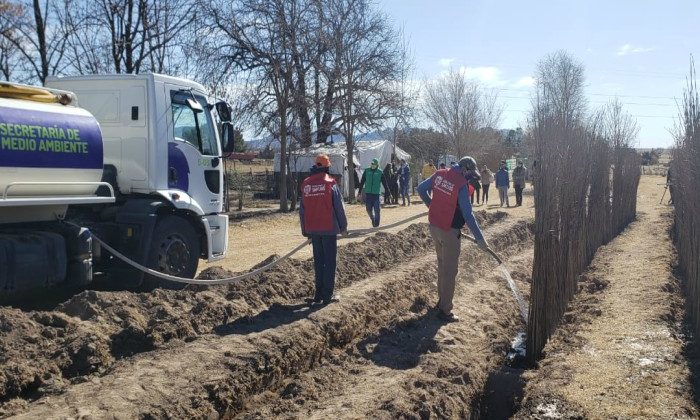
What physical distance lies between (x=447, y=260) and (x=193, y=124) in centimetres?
369

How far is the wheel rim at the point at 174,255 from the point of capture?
782 centimetres

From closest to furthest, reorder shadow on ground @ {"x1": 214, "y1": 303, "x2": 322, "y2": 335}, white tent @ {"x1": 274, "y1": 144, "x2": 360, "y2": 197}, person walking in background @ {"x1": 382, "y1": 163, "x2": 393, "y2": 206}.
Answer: shadow on ground @ {"x1": 214, "y1": 303, "x2": 322, "y2": 335} → person walking in background @ {"x1": 382, "y1": 163, "x2": 393, "y2": 206} → white tent @ {"x1": 274, "y1": 144, "x2": 360, "y2": 197}

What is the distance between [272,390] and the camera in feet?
Result: 17.7

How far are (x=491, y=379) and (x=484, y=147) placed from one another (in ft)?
143

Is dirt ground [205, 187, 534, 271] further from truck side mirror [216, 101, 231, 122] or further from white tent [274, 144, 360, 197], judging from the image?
white tent [274, 144, 360, 197]

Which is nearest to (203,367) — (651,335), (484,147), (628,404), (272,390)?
(272,390)

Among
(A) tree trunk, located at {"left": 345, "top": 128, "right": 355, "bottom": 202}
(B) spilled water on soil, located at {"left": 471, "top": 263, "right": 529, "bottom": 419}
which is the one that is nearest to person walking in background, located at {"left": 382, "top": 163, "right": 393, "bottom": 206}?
(A) tree trunk, located at {"left": 345, "top": 128, "right": 355, "bottom": 202}

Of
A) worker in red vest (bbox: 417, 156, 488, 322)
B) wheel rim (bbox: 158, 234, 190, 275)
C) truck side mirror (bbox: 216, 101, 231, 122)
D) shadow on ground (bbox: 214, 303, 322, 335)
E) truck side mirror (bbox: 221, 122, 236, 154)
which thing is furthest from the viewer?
truck side mirror (bbox: 221, 122, 236, 154)

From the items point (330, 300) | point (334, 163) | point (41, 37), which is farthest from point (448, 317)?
point (334, 163)

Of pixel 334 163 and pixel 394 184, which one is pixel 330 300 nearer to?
pixel 394 184

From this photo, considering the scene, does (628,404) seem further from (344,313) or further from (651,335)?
(344,313)

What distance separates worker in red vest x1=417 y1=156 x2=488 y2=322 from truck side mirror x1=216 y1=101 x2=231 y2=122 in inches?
109

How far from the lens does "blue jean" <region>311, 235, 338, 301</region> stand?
24.0 feet

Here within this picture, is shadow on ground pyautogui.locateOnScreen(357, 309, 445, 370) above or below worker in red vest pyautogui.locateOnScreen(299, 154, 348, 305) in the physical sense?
below
